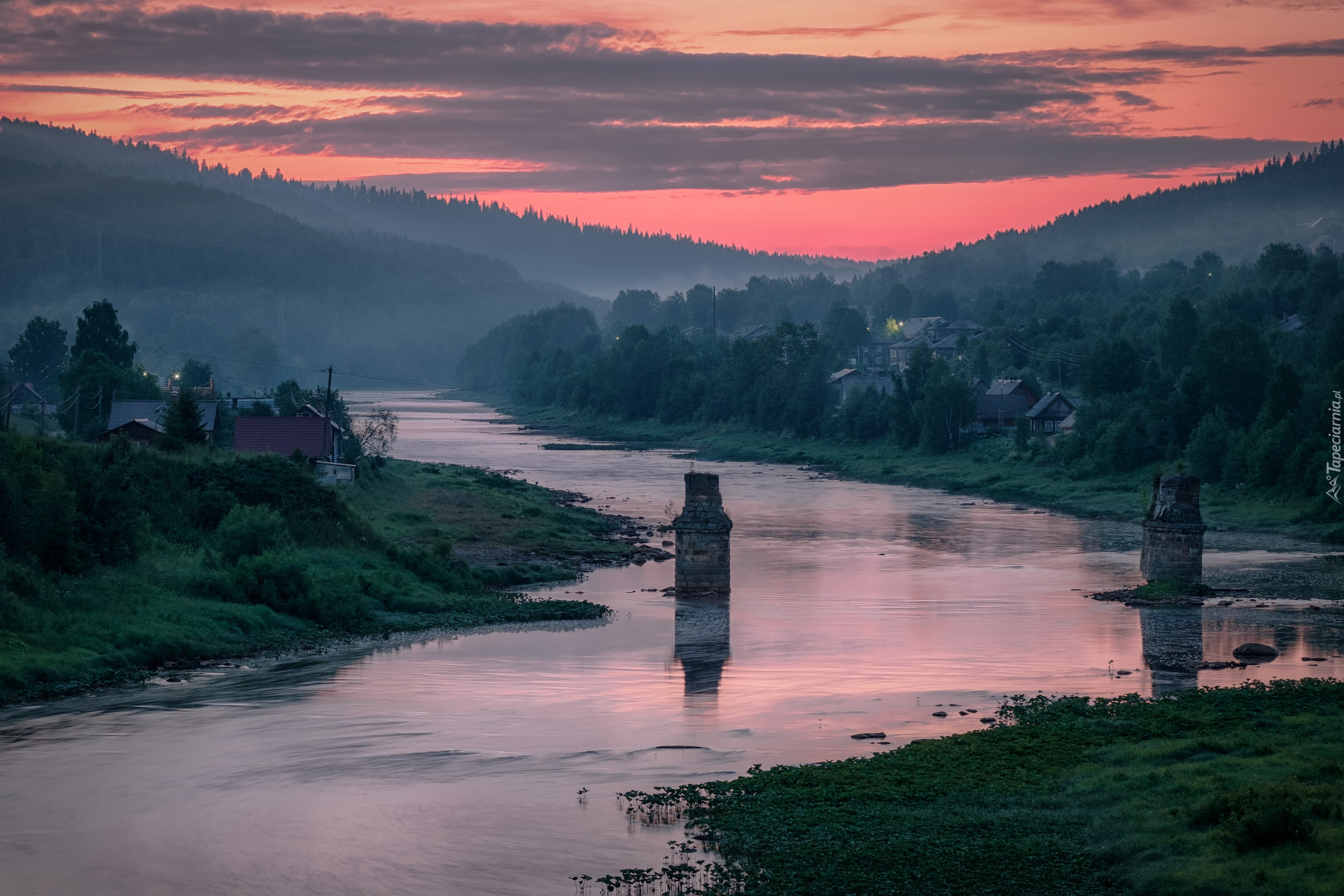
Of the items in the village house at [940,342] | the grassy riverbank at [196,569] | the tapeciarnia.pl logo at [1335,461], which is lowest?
the grassy riverbank at [196,569]

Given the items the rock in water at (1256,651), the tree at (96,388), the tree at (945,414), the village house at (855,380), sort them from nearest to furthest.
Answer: the rock in water at (1256,651) < the tree at (96,388) < the tree at (945,414) < the village house at (855,380)

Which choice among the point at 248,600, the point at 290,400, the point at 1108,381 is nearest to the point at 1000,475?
the point at 1108,381

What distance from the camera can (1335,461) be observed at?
70.9 metres

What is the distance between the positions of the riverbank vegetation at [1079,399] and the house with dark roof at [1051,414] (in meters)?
1.16

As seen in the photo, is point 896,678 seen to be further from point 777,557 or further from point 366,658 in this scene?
point 777,557

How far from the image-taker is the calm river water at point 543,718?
22.5 m

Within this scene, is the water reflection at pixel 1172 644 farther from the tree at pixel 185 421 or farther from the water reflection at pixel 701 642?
A: the tree at pixel 185 421

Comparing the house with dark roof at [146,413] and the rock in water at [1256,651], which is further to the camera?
the house with dark roof at [146,413]

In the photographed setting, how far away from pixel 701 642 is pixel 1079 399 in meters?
89.2

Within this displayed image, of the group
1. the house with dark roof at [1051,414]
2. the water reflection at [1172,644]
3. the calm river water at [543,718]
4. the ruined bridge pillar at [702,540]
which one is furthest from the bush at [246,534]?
the house with dark roof at [1051,414]

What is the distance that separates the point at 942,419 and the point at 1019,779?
89666mm

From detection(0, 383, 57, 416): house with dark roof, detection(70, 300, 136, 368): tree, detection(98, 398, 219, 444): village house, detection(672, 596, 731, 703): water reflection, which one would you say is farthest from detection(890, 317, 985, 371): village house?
detection(672, 596, 731, 703): water reflection

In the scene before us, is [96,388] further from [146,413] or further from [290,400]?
[290,400]

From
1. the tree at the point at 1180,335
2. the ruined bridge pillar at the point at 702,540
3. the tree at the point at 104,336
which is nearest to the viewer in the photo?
the ruined bridge pillar at the point at 702,540
